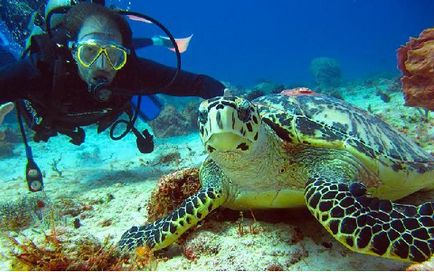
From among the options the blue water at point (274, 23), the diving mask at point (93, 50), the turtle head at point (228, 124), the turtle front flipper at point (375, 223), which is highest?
the blue water at point (274, 23)

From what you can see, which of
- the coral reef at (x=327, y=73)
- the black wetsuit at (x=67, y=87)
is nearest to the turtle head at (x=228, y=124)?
the black wetsuit at (x=67, y=87)

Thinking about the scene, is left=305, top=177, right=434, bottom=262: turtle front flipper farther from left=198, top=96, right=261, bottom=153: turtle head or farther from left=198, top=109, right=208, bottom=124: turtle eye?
left=198, top=109, right=208, bottom=124: turtle eye

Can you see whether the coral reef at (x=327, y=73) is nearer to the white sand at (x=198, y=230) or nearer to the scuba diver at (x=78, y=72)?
the white sand at (x=198, y=230)

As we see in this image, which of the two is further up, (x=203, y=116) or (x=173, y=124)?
(x=173, y=124)

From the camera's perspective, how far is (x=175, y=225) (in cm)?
277

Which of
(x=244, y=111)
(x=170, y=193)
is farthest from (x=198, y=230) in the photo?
(x=244, y=111)

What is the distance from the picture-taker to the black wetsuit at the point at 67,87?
4.55m

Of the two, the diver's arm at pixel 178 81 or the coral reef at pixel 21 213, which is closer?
the coral reef at pixel 21 213

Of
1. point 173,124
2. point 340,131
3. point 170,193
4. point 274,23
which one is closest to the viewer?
point 340,131

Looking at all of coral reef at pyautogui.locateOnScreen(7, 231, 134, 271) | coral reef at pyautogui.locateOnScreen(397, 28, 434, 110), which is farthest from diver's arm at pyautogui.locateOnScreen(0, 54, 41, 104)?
coral reef at pyautogui.locateOnScreen(397, 28, 434, 110)

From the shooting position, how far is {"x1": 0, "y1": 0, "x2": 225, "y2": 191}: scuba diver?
4.41 metres

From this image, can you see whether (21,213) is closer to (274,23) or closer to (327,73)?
(327,73)

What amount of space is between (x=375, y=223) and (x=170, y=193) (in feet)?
6.84

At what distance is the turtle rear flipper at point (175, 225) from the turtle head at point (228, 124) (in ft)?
1.76
